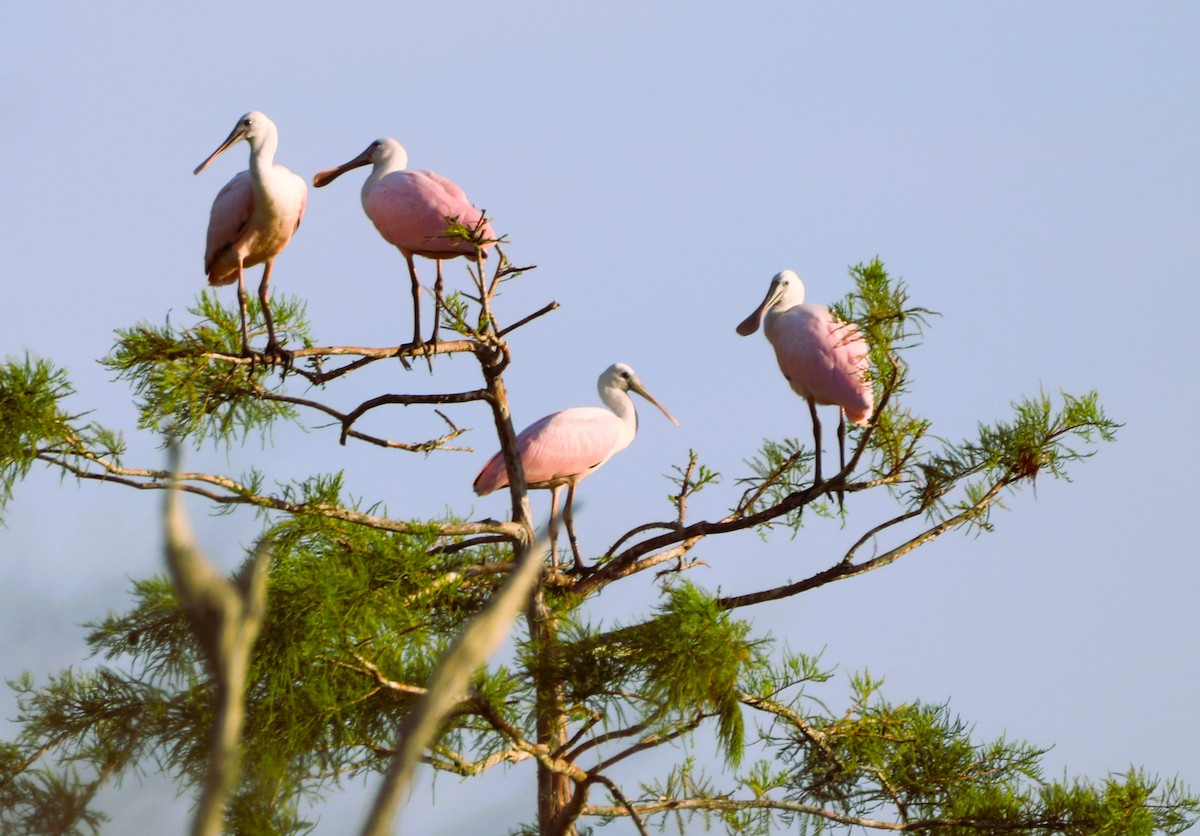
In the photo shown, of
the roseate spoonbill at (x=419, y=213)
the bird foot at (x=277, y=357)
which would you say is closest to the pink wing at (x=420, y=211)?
the roseate spoonbill at (x=419, y=213)

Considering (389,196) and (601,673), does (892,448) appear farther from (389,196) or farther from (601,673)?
(389,196)

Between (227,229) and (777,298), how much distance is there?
7.20ft

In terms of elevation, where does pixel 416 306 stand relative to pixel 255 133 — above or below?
below

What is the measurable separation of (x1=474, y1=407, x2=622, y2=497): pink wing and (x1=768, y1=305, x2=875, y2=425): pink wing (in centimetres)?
106

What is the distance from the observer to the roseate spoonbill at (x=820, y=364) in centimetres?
549

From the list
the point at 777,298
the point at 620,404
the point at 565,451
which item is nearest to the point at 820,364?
the point at 777,298

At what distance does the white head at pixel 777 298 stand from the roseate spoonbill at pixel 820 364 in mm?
208

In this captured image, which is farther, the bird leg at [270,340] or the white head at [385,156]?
the white head at [385,156]

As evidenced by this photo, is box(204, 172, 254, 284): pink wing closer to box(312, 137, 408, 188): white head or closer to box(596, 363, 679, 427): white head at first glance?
box(312, 137, 408, 188): white head

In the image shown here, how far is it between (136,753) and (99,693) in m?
0.60

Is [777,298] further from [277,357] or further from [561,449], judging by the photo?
[277,357]

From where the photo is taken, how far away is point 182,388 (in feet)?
16.4

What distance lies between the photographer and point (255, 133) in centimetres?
A: 639

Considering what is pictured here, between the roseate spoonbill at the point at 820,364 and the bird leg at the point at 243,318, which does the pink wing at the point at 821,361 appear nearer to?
the roseate spoonbill at the point at 820,364
